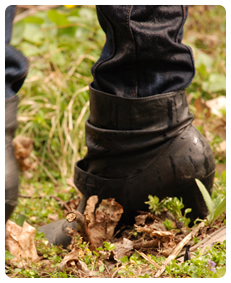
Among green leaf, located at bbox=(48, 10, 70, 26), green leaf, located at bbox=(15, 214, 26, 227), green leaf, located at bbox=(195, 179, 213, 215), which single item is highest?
green leaf, located at bbox=(48, 10, 70, 26)

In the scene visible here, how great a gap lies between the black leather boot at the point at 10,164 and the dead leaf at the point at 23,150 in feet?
4.17

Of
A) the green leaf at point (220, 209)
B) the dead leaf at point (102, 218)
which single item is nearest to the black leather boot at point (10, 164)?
the dead leaf at point (102, 218)

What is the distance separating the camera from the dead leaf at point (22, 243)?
1.17m

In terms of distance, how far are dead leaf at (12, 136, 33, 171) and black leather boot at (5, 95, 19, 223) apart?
1270 mm

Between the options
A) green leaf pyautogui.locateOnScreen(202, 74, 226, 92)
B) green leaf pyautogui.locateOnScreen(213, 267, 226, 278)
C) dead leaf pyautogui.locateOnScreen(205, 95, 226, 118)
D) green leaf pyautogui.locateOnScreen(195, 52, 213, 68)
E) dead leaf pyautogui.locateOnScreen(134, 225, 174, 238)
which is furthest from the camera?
green leaf pyautogui.locateOnScreen(195, 52, 213, 68)

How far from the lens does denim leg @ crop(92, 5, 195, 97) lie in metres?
1.17

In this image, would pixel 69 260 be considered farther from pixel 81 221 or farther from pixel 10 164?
pixel 10 164

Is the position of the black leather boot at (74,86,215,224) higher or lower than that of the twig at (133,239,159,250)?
higher

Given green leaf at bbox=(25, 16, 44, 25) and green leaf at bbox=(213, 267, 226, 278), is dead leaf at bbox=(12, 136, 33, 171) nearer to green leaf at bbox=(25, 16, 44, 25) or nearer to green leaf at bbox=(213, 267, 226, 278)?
green leaf at bbox=(25, 16, 44, 25)

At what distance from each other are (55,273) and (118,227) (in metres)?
0.34

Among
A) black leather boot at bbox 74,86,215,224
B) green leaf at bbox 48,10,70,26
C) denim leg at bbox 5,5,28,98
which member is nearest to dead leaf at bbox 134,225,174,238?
black leather boot at bbox 74,86,215,224

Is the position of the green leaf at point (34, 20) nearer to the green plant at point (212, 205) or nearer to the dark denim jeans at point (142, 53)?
the dark denim jeans at point (142, 53)

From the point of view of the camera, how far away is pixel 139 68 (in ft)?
4.10

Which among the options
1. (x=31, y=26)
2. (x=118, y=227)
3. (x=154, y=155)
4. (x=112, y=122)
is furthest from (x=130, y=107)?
(x=31, y=26)
